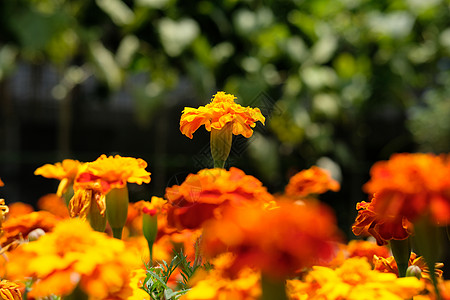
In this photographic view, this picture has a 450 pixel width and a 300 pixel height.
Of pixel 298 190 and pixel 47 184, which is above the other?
pixel 298 190

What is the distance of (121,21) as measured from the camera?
4.21 meters

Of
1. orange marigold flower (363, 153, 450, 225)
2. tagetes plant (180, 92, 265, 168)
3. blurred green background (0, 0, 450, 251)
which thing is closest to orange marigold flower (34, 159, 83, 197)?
tagetes plant (180, 92, 265, 168)

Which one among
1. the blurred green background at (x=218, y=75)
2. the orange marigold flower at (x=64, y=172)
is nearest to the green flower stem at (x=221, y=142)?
the orange marigold flower at (x=64, y=172)

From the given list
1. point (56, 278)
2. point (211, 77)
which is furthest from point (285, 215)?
point (211, 77)

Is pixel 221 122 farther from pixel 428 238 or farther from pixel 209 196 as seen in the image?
pixel 428 238

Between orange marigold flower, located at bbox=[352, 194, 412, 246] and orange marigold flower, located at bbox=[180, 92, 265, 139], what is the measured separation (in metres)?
0.14

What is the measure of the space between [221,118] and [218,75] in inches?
148

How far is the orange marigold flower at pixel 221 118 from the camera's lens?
601mm

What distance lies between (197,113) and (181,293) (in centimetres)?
19

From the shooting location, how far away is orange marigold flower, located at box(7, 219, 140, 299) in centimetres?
38

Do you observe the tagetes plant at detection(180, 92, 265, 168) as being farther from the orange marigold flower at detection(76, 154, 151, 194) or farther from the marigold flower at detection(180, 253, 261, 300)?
the marigold flower at detection(180, 253, 261, 300)

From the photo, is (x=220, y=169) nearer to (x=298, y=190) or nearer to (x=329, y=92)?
(x=298, y=190)

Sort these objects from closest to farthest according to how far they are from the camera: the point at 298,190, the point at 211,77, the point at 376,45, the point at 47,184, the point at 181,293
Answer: the point at 181,293, the point at 298,190, the point at 211,77, the point at 47,184, the point at 376,45

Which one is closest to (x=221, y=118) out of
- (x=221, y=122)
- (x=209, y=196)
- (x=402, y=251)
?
(x=221, y=122)
